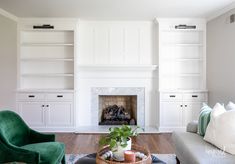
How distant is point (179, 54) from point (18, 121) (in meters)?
3.86

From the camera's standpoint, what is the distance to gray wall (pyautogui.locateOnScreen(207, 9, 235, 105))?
4.26 m

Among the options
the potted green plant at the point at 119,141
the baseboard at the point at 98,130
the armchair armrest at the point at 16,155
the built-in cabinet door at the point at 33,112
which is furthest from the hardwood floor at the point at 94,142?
the potted green plant at the point at 119,141

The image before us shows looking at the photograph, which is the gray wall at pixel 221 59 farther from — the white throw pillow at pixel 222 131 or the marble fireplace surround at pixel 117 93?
the white throw pillow at pixel 222 131

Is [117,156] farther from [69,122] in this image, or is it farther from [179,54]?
[179,54]

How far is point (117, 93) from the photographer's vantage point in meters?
5.40

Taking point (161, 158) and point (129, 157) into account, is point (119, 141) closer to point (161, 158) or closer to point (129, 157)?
point (129, 157)

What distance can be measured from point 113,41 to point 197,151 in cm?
353

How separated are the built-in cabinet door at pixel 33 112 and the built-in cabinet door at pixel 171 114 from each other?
269 cm

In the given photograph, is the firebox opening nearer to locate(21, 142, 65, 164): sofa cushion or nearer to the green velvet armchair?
the green velvet armchair

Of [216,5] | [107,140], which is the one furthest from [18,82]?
[216,5]

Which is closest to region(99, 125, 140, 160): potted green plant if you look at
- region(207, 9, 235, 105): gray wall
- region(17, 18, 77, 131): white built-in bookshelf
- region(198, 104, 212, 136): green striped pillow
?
region(198, 104, 212, 136): green striped pillow

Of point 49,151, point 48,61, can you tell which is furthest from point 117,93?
point 49,151

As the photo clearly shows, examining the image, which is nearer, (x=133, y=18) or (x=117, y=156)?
(x=117, y=156)

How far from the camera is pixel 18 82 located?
205 inches
